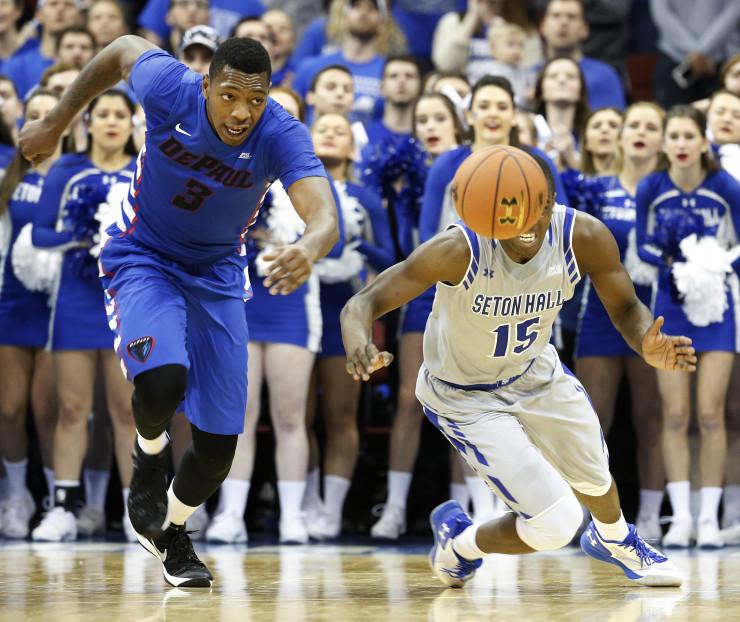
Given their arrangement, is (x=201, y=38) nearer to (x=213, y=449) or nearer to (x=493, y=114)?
(x=493, y=114)

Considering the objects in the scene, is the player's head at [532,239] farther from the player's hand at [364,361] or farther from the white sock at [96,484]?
the white sock at [96,484]

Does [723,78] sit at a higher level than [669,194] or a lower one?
higher

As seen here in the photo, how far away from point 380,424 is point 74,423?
7.06 ft

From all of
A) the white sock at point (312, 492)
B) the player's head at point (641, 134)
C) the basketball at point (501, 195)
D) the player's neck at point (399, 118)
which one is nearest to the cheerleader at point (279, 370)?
the white sock at point (312, 492)

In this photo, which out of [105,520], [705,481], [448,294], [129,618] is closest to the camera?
[129,618]

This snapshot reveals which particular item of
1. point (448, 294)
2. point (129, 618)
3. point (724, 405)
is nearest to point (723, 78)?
point (724, 405)

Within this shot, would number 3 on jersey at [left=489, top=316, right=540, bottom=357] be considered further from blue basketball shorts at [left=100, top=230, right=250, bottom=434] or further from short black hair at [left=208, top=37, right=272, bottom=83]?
short black hair at [left=208, top=37, right=272, bottom=83]

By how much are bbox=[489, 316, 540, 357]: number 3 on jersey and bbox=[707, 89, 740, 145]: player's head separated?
12.3 ft

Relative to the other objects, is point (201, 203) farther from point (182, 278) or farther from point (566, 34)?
point (566, 34)

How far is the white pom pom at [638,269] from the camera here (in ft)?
26.6

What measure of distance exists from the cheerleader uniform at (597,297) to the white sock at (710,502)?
96cm

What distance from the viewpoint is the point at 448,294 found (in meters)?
5.35

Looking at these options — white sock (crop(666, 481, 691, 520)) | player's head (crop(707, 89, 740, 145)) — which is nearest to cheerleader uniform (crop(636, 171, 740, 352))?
player's head (crop(707, 89, 740, 145))

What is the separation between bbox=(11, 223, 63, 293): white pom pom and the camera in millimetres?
8289
